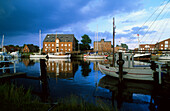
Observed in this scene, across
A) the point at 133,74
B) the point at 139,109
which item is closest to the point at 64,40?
the point at 133,74

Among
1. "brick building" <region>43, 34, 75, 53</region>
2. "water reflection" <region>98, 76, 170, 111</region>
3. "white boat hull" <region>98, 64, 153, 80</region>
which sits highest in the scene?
"brick building" <region>43, 34, 75, 53</region>

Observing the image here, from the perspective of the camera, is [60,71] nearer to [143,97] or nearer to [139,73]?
[139,73]

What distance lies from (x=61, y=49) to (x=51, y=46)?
7819 millimetres

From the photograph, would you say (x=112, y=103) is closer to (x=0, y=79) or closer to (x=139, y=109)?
(x=139, y=109)

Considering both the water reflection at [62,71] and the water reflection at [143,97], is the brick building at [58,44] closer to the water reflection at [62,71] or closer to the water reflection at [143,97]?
the water reflection at [62,71]

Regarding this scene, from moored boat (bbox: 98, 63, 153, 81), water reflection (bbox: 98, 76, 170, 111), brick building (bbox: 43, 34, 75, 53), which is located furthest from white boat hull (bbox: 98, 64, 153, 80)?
brick building (bbox: 43, 34, 75, 53)

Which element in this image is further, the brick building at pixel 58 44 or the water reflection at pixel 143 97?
the brick building at pixel 58 44

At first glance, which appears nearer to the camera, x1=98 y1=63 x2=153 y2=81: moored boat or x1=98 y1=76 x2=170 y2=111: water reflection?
x1=98 y1=76 x2=170 y2=111: water reflection

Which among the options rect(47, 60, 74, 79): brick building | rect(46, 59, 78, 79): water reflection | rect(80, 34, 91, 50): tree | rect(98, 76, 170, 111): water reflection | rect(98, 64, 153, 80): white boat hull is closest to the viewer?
rect(98, 76, 170, 111): water reflection

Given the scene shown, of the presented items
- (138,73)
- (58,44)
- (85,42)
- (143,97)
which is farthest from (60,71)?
(85,42)

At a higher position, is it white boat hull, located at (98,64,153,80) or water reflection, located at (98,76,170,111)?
white boat hull, located at (98,64,153,80)

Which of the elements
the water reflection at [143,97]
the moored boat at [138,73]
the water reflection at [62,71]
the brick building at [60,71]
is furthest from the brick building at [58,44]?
the water reflection at [143,97]

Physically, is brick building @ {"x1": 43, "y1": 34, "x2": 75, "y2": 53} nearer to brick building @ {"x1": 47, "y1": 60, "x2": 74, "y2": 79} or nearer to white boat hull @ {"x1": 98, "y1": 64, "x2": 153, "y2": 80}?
brick building @ {"x1": 47, "y1": 60, "x2": 74, "y2": 79}

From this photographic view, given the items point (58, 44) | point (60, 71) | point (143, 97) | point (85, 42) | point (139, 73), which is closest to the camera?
point (143, 97)
